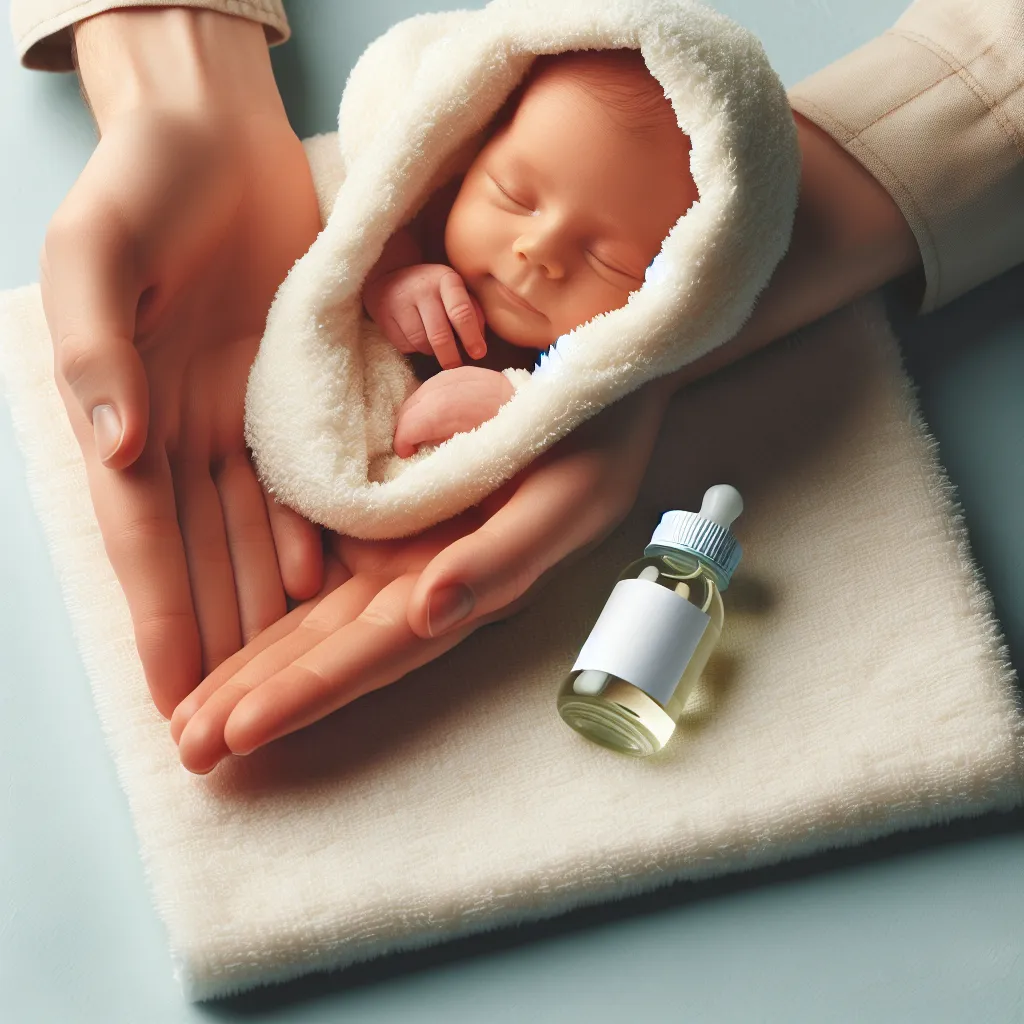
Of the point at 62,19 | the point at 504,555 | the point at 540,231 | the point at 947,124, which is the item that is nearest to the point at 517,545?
the point at 504,555

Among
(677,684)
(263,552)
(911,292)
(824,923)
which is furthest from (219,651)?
(911,292)

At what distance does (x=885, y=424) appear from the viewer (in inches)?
38.3

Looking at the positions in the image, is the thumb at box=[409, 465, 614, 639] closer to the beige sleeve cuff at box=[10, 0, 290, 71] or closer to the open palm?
the open palm

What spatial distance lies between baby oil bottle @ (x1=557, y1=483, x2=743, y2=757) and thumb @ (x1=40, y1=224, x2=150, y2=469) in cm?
34

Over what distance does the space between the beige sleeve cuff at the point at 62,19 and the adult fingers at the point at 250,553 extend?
1.37 ft

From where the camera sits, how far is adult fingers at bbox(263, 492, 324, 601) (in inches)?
35.1

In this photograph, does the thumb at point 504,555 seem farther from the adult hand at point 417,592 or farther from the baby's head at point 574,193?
the baby's head at point 574,193

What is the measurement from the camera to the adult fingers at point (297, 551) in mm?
891

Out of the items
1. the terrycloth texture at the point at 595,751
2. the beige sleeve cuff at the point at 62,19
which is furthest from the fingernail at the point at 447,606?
the beige sleeve cuff at the point at 62,19

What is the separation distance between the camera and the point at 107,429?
0.81m

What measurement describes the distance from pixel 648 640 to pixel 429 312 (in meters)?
0.29

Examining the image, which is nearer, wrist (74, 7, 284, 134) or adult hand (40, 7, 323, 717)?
adult hand (40, 7, 323, 717)

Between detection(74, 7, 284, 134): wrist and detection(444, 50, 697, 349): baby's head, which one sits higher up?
detection(74, 7, 284, 134): wrist

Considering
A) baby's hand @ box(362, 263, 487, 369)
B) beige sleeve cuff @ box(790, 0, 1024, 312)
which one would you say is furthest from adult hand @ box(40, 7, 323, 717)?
beige sleeve cuff @ box(790, 0, 1024, 312)
